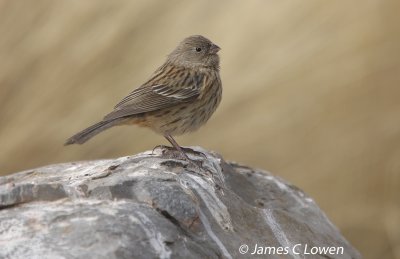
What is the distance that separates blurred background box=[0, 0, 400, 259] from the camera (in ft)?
30.8

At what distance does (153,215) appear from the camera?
513cm

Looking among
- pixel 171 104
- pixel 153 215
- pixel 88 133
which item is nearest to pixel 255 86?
pixel 171 104

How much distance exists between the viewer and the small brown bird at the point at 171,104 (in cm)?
704

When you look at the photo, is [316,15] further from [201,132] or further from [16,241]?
[16,241]

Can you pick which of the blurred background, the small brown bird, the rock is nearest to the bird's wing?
the small brown bird

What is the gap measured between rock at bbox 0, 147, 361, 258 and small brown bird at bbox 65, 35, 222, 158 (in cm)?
36

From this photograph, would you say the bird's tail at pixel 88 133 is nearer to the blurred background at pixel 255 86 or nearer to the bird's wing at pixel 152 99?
the bird's wing at pixel 152 99

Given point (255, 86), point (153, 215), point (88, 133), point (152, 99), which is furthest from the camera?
point (255, 86)

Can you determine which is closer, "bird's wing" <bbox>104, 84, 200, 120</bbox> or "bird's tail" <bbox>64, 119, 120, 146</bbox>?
"bird's tail" <bbox>64, 119, 120, 146</bbox>

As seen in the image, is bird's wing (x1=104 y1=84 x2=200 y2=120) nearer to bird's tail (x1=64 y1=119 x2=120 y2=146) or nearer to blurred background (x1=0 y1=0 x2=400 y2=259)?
bird's tail (x1=64 y1=119 x2=120 y2=146)

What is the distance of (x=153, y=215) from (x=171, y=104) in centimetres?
218

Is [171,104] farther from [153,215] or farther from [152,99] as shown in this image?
[153,215]

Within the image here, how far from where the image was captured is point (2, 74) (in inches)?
379

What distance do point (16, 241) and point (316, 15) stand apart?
211 inches
